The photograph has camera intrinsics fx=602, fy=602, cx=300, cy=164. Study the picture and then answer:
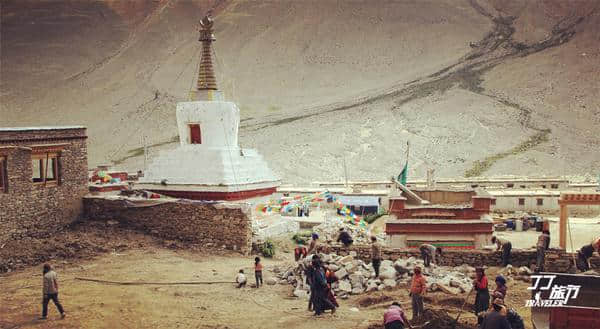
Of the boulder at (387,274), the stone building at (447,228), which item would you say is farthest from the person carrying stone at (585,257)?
the boulder at (387,274)

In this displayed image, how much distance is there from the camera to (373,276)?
12.1 metres

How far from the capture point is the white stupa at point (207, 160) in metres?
19.8

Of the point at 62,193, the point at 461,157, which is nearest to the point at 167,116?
the point at 461,157

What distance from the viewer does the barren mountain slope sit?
163 feet

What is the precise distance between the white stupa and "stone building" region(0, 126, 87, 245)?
13.5 feet

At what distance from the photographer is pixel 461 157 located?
1849 inches

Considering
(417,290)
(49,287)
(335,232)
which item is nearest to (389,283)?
(417,290)

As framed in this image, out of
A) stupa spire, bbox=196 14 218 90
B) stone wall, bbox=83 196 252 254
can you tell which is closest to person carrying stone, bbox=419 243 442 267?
stone wall, bbox=83 196 252 254

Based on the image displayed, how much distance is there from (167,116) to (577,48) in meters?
47.2

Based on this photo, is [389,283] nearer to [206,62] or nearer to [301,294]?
[301,294]

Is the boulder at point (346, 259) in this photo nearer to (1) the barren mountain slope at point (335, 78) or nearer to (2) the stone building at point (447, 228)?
(2) the stone building at point (447, 228)

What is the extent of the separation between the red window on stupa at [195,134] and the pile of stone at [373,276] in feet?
31.4

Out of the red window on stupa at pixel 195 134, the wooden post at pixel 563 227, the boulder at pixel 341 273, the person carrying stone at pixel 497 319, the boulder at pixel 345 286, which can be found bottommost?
the boulder at pixel 345 286

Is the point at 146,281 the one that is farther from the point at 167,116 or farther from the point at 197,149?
the point at 167,116
